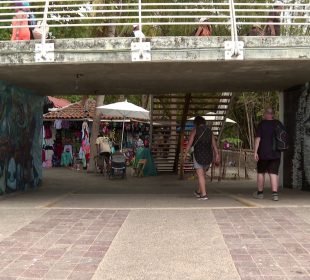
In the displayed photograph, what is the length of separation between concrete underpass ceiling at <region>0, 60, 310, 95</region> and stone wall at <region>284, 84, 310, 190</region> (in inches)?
15.3

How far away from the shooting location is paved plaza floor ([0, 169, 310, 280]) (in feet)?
16.2

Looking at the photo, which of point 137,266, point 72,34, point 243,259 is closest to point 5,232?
point 137,266

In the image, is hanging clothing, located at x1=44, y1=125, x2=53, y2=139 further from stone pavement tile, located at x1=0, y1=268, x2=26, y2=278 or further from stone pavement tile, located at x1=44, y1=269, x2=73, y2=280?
stone pavement tile, located at x1=44, y1=269, x2=73, y2=280

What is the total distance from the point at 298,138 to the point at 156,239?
22.4 feet

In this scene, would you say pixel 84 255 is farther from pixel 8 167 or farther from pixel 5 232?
pixel 8 167

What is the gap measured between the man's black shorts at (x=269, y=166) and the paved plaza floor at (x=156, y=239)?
615 mm

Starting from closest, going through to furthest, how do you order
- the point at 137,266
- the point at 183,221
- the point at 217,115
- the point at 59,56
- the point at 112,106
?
the point at 137,266, the point at 183,221, the point at 59,56, the point at 217,115, the point at 112,106

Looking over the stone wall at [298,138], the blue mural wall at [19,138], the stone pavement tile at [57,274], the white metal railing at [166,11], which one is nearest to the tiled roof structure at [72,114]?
the white metal railing at [166,11]

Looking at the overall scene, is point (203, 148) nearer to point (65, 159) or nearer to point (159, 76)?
point (159, 76)

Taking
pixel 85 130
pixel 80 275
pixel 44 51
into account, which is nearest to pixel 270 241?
pixel 80 275

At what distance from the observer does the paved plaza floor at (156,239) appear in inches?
194

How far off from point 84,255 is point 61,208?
3255 millimetres

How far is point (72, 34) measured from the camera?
61.7ft

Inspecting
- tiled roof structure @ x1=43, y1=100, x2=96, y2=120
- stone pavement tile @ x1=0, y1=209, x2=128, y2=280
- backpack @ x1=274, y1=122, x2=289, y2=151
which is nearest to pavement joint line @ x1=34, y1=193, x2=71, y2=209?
stone pavement tile @ x1=0, y1=209, x2=128, y2=280
